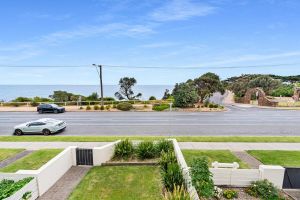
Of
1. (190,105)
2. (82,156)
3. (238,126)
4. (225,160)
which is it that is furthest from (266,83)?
(82,156)

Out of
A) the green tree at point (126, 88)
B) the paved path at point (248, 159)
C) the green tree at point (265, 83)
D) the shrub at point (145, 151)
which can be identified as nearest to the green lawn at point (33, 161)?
the shrub at point (145, 151)

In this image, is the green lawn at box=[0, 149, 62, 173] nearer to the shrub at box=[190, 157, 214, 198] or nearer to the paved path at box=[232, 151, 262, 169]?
the shrub at box=[190, 157, 214, 198]

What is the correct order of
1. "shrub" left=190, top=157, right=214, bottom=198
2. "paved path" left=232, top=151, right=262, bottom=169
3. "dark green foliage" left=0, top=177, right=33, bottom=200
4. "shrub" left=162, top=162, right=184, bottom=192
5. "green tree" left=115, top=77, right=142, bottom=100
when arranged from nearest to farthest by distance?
"dark green foliage" left=0, top=177, right=33, bottom=200 < "shrub" left=190, top=157, right=214, bottom=198 < "shrub" left=162, top=162, right=184, bottom=192 < "paved path" left=232, top=151, right=262, bottom=169 < "green tree" left=115, top=77, right=142, bottom=100

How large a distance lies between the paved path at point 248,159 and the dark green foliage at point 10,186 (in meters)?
10.1

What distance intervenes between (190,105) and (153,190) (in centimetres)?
2796

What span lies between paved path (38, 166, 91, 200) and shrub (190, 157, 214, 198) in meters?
4.93

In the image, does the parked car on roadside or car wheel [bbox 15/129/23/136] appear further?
the parked car on roadside

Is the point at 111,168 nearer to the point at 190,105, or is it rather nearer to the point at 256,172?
the point at 256,172

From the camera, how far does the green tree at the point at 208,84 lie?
127 ft

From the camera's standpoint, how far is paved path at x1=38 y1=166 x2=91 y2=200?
29.2 feet

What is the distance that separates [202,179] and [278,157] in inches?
280

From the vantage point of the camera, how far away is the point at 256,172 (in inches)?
355

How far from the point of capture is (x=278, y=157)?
41.4ft

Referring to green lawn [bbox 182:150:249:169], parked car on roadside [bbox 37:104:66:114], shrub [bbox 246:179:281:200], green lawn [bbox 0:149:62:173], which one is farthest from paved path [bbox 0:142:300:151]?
parked car on roadside [bbox 37:104:66:114]
